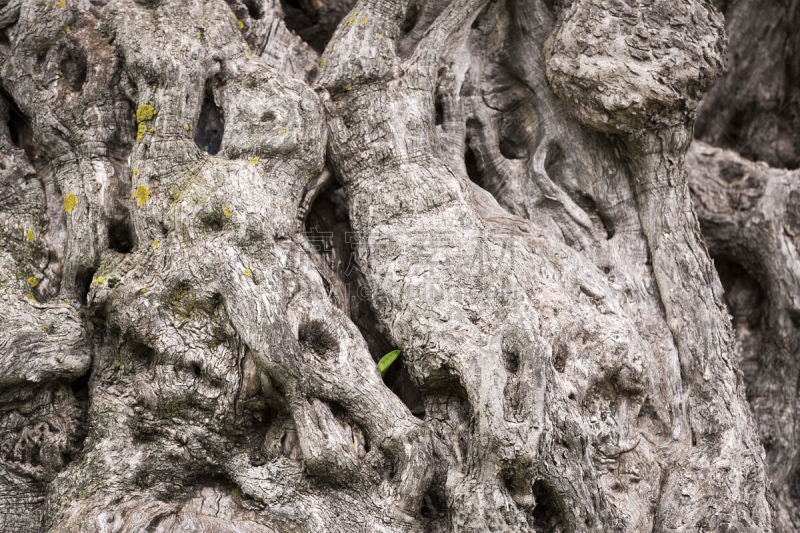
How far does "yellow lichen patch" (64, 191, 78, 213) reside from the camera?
3.22 meters

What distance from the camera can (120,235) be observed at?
3.34 metres

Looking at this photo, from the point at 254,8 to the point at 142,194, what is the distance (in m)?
1.54

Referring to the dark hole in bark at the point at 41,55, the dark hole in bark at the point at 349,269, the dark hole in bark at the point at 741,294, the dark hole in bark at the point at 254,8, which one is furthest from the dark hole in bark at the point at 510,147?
the dark hole in bark at the point at 41,55

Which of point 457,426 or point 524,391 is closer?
point 524,391

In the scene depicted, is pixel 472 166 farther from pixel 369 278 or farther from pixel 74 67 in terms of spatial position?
pixel 74 67

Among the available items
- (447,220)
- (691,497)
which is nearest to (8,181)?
(447,220)

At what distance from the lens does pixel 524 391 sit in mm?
2791

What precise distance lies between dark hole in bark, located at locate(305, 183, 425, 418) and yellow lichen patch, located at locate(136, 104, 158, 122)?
97cm

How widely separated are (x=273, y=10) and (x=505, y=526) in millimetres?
3209

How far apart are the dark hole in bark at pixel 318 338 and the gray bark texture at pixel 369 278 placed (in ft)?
0.06

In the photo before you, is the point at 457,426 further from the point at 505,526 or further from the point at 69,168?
the point at 69,168

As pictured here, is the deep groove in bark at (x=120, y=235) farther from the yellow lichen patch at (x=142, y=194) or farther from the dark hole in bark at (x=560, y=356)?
the dark hole in bark at (x=560, y=356)

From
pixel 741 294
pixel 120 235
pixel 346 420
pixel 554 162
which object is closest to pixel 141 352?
pixel 120 235

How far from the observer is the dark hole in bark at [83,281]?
3.20 metres
